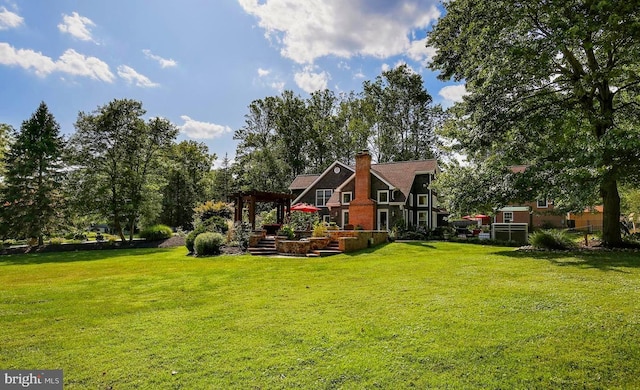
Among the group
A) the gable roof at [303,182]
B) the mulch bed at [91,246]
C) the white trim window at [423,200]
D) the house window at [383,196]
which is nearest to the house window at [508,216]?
the white trim window at [423,200]

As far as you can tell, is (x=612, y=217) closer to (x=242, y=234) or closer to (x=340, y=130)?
(x=242, y=234)

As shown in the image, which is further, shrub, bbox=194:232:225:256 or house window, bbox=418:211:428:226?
house window, bbox=418:211:428:226

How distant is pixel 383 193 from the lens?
89.6 ft

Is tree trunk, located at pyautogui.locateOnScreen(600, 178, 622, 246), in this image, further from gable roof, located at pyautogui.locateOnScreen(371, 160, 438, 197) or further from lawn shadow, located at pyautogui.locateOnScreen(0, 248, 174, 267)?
lawn shadow, located at pyautogui.locateOnScreen(0, 248, 174, 267)

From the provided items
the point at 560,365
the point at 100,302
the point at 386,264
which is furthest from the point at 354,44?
the point at 560,365

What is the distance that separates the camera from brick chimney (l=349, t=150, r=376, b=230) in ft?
72.1

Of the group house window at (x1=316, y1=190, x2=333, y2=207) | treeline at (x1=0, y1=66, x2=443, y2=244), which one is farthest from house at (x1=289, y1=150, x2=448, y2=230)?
treeline at (x1=0, y1=66, x2=443, y2=244)

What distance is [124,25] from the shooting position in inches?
466

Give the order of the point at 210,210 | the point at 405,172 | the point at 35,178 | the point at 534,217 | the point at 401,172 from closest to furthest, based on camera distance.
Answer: the point at 35,178
the point at 210,210
the point at 405,172
the point at 401,172
the point at 534,217

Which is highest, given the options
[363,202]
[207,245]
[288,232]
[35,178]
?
[35,178]

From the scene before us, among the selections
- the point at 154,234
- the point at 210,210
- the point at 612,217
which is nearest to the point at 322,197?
the point at 210,210

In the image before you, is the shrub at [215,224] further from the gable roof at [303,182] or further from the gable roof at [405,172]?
the gable roof at [303,182]

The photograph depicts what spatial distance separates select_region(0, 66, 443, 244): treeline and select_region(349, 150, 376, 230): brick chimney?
16.8 meters

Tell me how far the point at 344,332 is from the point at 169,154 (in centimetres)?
3775
